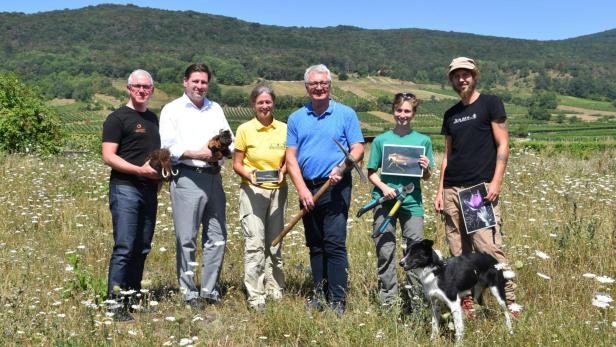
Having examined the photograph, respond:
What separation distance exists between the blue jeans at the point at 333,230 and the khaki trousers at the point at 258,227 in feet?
1.11

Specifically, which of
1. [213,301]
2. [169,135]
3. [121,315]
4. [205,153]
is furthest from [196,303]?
[169,135]

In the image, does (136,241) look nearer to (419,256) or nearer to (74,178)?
(419,256)

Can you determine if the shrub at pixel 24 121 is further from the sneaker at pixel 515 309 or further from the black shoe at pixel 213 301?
the sneaker at pixel 515 309

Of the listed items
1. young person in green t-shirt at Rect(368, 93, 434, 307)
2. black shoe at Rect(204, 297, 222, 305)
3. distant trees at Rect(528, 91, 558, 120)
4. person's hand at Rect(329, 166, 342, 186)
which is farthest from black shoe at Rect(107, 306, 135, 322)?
distant trees at Rect(528, 91, 558, 120)

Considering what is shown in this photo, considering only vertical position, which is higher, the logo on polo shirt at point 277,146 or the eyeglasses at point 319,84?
the eyeglasses at point 319,84

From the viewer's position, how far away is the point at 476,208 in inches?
170

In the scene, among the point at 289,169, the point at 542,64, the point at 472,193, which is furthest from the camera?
the point at 542,64

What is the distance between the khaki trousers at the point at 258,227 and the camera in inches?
191

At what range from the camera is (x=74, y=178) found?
Result: 10188 mm

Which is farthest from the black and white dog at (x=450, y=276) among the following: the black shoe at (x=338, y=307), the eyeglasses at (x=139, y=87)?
the eyeglasses at (x=139, y=87)

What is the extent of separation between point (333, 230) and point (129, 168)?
5.63 feet

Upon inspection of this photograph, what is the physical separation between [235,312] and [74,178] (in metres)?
6.54

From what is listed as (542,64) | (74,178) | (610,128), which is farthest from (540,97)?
(74,178)

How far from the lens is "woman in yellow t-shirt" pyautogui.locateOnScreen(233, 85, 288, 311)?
4773mm
